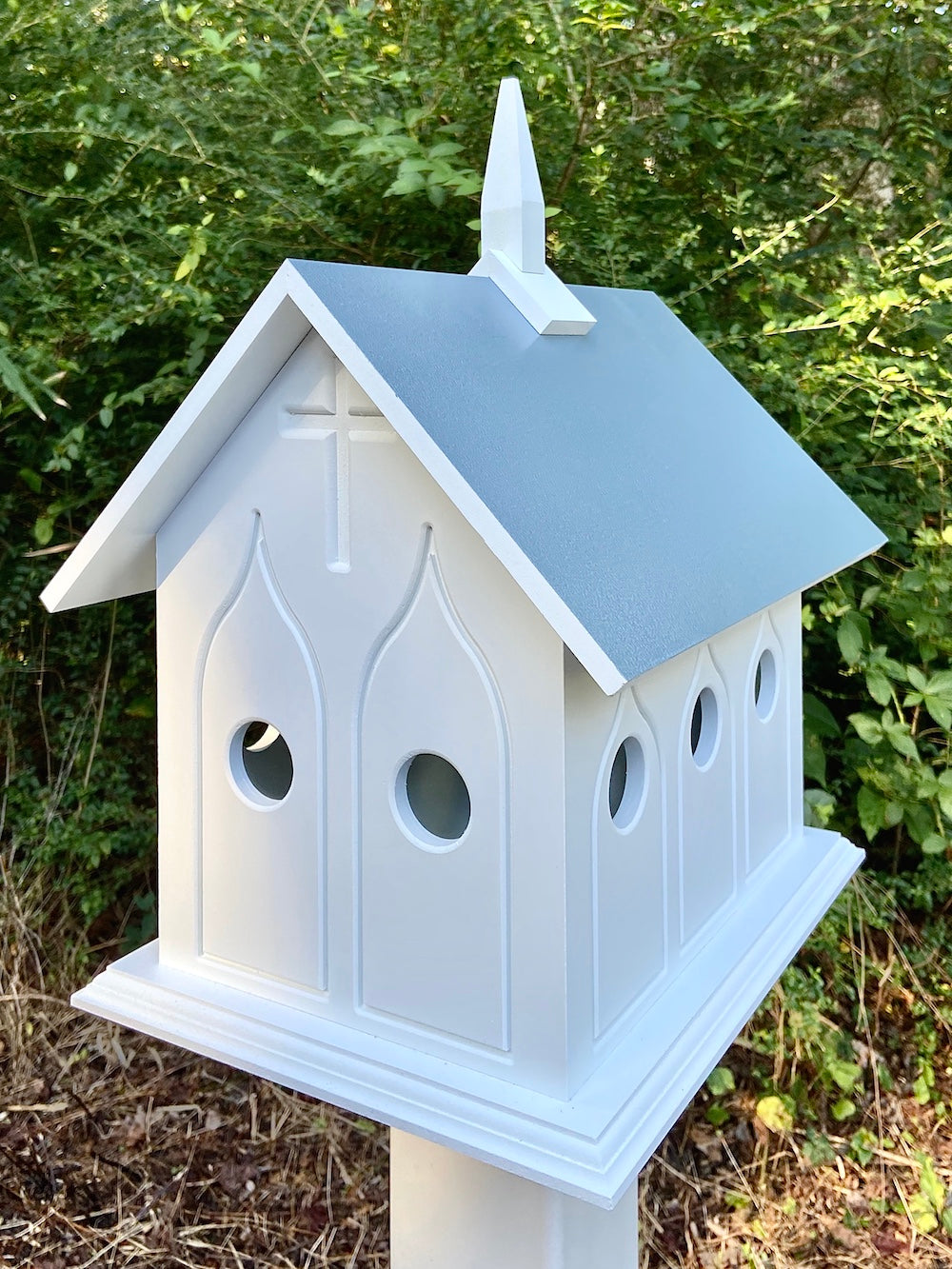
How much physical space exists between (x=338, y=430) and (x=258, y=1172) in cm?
154

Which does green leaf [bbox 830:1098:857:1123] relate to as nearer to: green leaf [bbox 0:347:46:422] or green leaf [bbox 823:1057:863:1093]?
green leaf [bbox 823:1057:863:1093]

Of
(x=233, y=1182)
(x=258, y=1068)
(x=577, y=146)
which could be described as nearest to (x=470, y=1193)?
(x=258, y=1068)

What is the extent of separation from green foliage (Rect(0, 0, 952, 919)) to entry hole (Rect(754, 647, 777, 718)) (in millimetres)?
609

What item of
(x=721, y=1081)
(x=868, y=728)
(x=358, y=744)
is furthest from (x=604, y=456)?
(x=721, y=1081)

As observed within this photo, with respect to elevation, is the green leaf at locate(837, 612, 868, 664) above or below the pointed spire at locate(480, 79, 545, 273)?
below

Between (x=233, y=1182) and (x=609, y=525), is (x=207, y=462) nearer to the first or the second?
(x=609, y=525)

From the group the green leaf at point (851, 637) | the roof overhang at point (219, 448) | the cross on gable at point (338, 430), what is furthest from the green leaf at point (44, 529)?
the green leaf at point (851, 637)

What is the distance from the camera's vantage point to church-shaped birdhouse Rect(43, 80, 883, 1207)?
914 mm

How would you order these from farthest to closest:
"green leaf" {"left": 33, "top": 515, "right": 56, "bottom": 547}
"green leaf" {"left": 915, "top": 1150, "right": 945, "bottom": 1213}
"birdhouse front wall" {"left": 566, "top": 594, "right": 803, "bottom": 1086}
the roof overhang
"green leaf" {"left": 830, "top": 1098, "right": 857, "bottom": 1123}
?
1. "green leaf" {"left": 830, "top": 1098, "right": 857, "bottom": 1123}
2. "green leaf" {"left": 915, "top": 1150, "right": 945, "bottom": 1213}
3. "green leaf" {"left": 33, "top": 515, "right": 56, "bottom": 547}
4. "birdhouse front wall" {"left": 566, "top": 594, "right": 803, "bottom": 1086}
5. the roof overhang

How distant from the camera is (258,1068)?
1029mm

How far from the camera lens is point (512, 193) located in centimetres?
122

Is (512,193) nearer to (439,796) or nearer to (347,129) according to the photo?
(347,129)

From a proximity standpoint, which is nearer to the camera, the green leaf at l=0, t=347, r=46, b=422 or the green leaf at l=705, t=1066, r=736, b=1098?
the green leaf at l=0, t=347, r=46, b=422

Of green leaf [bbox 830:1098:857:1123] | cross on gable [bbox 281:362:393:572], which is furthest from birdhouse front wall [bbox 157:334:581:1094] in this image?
green leaf [bbox 830:1098:857:1123]
